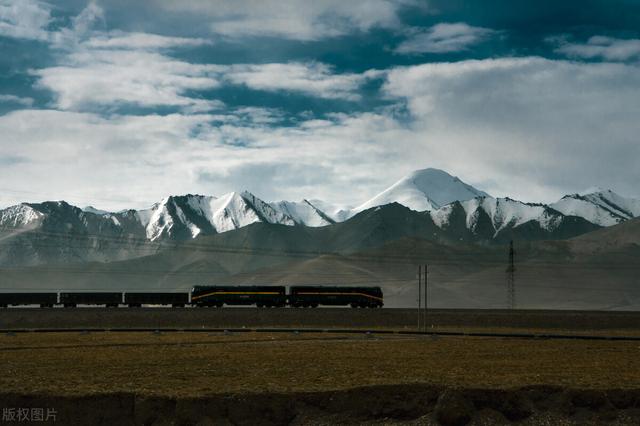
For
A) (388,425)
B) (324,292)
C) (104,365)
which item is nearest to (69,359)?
(104,365)

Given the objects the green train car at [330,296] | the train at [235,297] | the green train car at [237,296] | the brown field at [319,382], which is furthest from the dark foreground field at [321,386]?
the green train car at [330,296]

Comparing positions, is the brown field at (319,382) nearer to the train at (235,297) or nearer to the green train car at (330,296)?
the train at (235,297)

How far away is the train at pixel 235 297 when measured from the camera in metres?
94.1

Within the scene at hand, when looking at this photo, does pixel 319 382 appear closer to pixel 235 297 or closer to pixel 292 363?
pixel 292 363

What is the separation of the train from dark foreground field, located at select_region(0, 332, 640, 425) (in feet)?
164

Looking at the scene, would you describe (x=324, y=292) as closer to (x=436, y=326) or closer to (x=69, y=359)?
(x=436, y=326)

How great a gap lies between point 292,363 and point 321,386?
869 centimetres

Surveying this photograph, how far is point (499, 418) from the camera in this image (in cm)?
2684

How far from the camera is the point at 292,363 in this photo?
3797 centimetres

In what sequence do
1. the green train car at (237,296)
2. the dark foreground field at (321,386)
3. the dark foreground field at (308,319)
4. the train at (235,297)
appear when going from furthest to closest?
the green train car at (237,296) → the train at (235,297) → the dark foreground field at (308,319) → the dark foreground field at (321,386)

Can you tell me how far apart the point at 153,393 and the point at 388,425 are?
8.25 m

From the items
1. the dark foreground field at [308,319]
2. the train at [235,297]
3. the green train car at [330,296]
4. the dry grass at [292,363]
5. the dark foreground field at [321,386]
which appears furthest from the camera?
the green train car at [330,296]

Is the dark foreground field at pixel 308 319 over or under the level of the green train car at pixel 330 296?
under

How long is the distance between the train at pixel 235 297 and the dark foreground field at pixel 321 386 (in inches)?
1968
